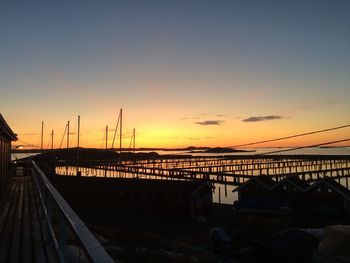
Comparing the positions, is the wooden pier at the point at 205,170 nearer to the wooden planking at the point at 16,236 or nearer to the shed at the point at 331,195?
the shed at the point at 331,195

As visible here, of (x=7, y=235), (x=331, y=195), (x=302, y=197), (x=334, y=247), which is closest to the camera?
(x=7, y=235)

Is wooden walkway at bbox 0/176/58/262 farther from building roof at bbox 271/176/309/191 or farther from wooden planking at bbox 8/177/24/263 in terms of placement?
building roof at bbox 271/176/309/191

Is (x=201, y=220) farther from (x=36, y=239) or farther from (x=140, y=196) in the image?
(x=36, y=239)

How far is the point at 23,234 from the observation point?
6113mm

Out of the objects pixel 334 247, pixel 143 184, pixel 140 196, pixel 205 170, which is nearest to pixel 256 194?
pixel 143 184

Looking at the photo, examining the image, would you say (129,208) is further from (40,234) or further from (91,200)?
(40,234)

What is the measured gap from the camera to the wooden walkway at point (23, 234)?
15.8 ft

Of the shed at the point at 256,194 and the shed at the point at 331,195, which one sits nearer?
the shed at the point at 331,195

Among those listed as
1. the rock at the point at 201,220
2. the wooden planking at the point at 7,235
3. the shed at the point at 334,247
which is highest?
the wooden planking at the point at 7,235

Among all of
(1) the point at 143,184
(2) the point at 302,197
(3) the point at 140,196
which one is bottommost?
(3) the point at 140,196

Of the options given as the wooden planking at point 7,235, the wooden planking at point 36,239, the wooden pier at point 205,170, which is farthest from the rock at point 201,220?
the wooden planking at point 36,239

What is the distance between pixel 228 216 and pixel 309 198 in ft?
25.4

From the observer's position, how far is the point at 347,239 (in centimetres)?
1523

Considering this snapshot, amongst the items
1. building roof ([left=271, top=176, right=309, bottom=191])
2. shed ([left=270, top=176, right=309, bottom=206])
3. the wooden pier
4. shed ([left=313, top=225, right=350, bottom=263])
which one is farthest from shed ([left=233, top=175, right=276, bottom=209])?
shed ([left=313, top=225, right=350, bottom=263])
